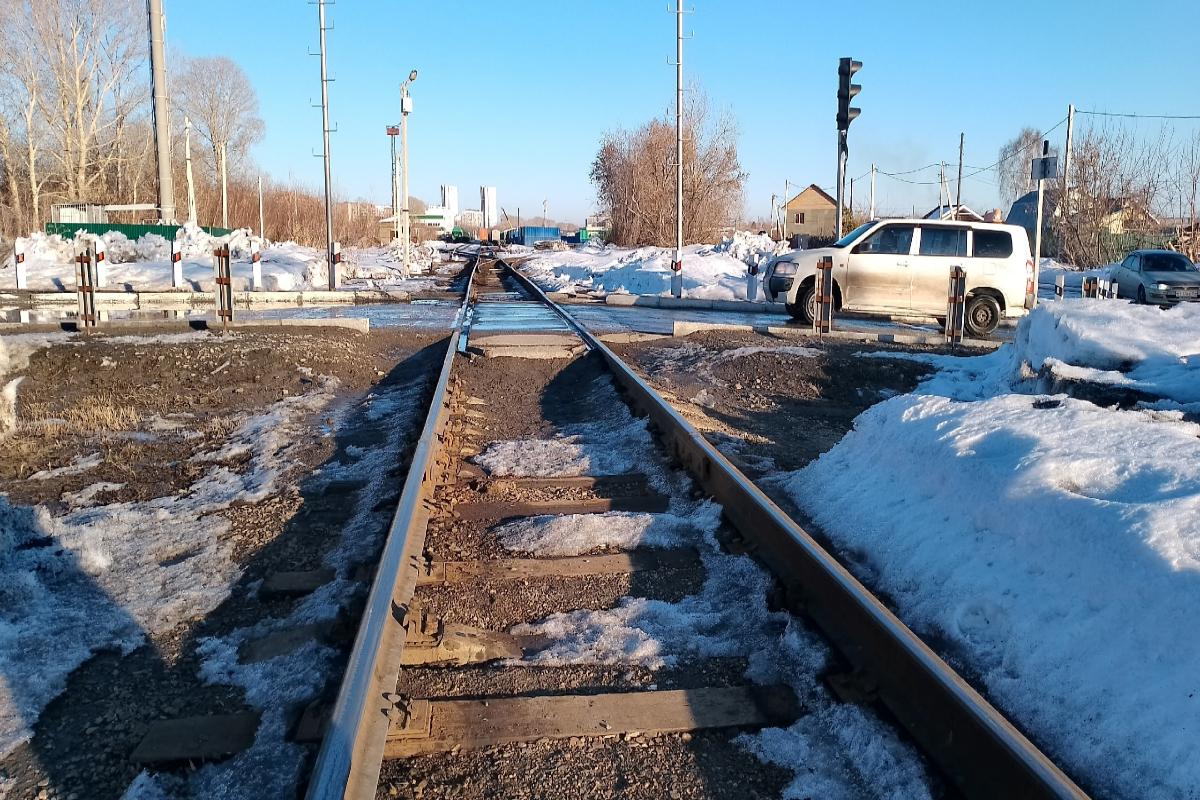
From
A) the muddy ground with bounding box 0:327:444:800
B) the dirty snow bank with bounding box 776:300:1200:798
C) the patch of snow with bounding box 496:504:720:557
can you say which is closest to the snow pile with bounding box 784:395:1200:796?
the dirty snow bank with bounding box 776:300:1200:798

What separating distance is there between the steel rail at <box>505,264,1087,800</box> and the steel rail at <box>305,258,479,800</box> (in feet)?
4.99

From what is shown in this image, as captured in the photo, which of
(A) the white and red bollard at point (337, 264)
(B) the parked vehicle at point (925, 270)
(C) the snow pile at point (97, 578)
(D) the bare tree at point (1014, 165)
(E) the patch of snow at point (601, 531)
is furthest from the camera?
(D) the bare tree at point (1014, 165)

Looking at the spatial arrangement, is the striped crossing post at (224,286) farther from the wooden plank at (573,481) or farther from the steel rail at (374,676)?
the steel rail at (374,676)

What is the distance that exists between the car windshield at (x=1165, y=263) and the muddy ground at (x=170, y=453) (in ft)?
68.6

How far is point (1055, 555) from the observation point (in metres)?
3.57

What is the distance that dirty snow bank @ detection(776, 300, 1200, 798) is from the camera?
2.73 meters

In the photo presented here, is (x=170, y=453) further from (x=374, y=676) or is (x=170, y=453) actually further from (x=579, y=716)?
(x=579, y=716)

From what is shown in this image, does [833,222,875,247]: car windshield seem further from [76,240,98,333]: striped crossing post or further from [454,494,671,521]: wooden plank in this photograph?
[454,494,671,521]: wooden plank

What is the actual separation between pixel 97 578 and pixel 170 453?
9.38ft

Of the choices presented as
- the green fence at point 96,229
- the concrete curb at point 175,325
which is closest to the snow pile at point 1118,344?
the concrete curb at point 175,325

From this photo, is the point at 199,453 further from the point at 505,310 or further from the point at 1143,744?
the point at 505,310

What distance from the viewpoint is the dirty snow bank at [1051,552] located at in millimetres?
2727

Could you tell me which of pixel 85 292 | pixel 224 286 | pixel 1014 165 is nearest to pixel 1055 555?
pixel 85 292

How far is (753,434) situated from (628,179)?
56.2 meters
